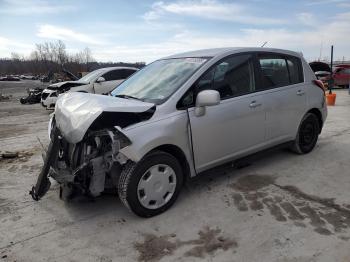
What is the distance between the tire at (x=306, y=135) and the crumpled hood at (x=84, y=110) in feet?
9.63

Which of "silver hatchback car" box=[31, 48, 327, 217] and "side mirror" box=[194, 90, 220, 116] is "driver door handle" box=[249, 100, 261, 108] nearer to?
"silver hatchback car" box=[31, 48, 327, 217]

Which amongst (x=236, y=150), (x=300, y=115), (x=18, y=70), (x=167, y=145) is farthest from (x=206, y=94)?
(x=18, y=70)

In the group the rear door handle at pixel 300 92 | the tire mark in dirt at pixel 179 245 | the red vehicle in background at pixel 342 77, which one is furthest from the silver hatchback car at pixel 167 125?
the red vehicle in background at pixel 342 77

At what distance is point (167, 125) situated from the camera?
146 inches

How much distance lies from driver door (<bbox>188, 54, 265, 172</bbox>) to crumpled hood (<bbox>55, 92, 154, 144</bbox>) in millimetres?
747

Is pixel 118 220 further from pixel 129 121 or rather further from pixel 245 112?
pixel 245 112

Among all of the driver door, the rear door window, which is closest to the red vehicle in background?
the rear door window

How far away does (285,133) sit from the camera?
5.20 m

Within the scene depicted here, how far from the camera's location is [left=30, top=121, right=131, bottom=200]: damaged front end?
3.47 meters

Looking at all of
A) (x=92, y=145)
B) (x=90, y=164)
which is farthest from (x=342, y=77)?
(x=90, y=164)

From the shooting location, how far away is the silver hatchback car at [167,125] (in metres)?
3.53

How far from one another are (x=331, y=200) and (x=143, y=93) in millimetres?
2548

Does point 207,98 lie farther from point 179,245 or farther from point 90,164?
point 179,245

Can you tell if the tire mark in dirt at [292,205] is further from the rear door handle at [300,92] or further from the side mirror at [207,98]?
the rear door handle at [300,92]
